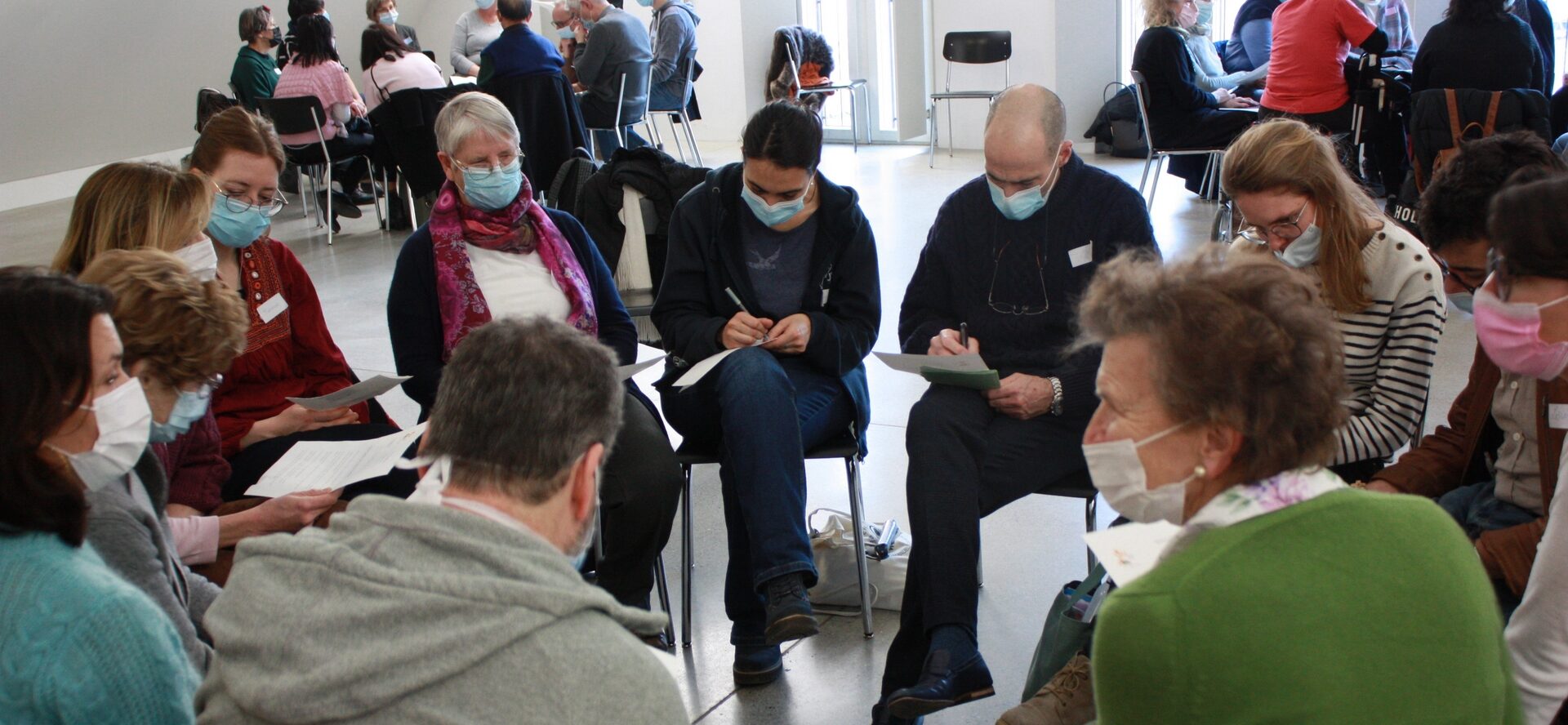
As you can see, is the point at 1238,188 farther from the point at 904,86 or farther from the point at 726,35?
the point at 726,35

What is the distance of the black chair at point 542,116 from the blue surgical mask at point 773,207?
4.07 m

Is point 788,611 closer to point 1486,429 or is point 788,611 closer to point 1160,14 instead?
point 1486,429

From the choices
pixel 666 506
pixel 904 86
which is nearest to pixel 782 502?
pixel 666 506

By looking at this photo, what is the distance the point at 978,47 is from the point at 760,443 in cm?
726

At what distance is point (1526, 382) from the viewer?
6.63ft

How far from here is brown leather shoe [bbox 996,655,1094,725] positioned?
79.4 inches

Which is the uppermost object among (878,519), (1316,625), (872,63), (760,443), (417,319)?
(1316,625)

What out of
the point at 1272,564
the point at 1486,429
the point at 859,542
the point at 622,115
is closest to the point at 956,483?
the point at 859,542

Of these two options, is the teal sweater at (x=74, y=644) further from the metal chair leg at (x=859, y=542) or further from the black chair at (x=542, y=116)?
the black chair at (x=542, y=116)

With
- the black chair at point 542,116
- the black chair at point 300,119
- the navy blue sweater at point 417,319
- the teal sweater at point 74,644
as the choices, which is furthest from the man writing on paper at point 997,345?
the black chair at point 300,119

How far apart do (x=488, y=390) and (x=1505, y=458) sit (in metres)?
1.71

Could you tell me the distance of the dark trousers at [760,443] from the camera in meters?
2.45

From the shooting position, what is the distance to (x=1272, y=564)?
1102 mm

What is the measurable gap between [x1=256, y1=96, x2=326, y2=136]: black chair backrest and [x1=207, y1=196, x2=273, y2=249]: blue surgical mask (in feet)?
16.3
